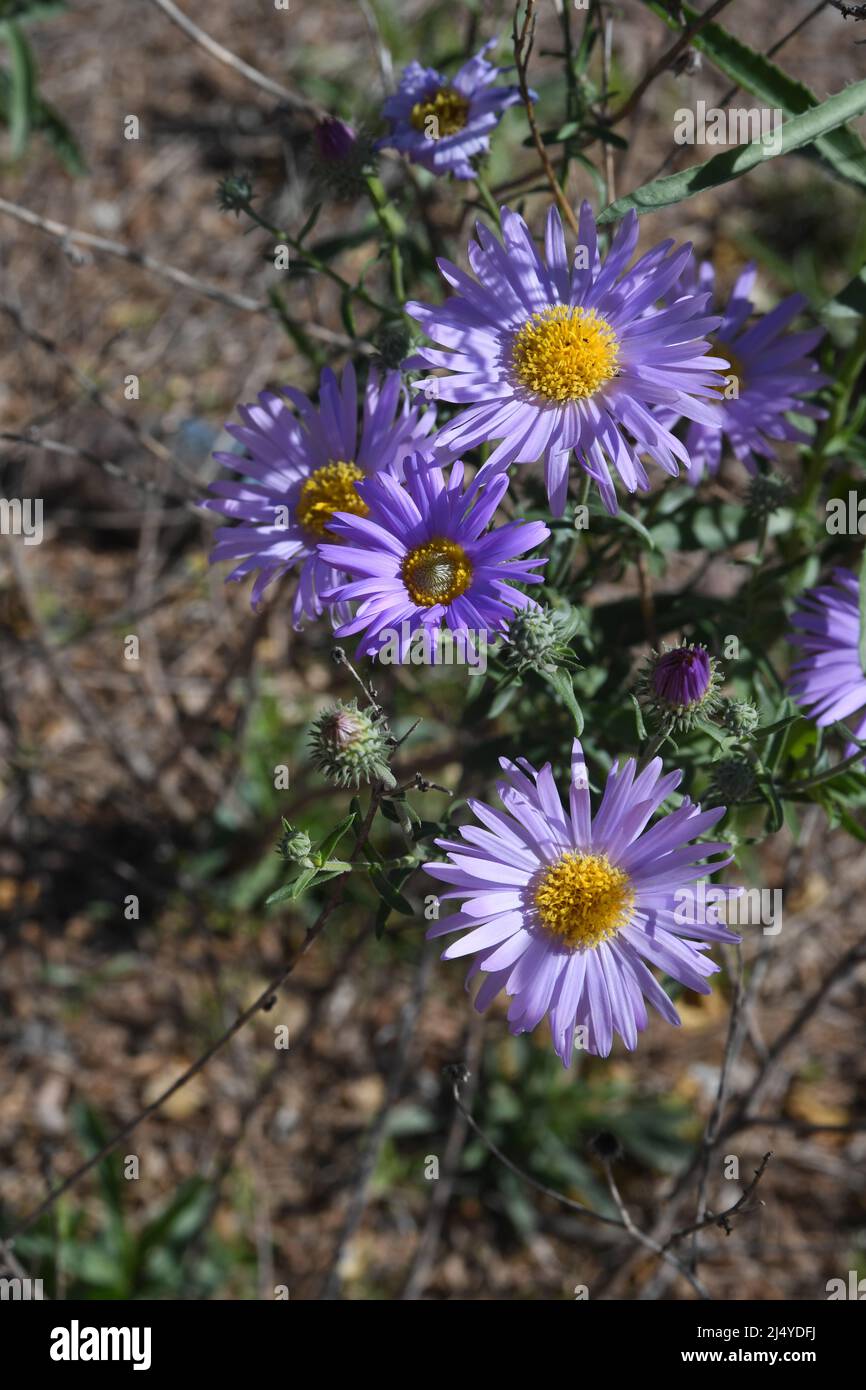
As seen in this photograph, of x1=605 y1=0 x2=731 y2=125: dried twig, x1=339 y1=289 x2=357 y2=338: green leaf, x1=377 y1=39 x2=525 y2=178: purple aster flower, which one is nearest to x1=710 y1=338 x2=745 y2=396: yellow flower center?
x1=605 y1=0 x2=731 y2=125: dried twig

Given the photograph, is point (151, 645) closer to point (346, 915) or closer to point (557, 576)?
point (346, 915)

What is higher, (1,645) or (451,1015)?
(1,645)

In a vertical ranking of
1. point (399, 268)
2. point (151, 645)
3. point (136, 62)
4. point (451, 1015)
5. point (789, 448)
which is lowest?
point (451, 1015)

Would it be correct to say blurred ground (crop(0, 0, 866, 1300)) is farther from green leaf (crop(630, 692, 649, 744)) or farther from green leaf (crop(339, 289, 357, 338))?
green leaf (crop(630, 692, 649, 744))

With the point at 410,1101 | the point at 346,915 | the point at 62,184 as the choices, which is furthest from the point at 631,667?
the point at 62,184

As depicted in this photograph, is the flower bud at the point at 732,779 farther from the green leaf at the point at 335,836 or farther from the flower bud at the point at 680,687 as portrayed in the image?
the green leaf at the point at 335,836

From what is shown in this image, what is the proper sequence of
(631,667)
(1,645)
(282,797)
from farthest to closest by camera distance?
(1,645) → (282,797) → (631,667)

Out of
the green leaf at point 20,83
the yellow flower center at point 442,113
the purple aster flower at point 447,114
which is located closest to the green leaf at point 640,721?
the purple aster flower at point 447,114

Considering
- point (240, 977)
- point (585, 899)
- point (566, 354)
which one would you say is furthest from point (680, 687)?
point (240, 977)
